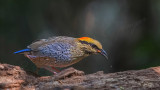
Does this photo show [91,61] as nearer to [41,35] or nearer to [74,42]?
[41,35]

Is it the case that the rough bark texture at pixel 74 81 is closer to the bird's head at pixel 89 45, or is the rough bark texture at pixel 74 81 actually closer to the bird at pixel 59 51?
the bird at pixel 59 51

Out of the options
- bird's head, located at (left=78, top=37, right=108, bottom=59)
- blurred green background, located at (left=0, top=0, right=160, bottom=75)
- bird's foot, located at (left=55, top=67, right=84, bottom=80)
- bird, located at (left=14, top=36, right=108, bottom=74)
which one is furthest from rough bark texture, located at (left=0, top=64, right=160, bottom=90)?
blurred green background, located at (left=0, top=0, right=160, bottom=75)

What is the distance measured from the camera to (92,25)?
9109 millimetres

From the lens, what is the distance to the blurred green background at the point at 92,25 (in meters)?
8.47

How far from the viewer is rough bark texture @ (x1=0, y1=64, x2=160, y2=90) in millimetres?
3982

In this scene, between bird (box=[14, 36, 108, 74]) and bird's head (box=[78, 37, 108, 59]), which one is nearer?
bird (box=[14, 36, 108, 74])

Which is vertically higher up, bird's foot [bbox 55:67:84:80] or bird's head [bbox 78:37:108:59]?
bird's head [bbox 78:37:108:59]

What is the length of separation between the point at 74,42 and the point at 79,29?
3815 mm

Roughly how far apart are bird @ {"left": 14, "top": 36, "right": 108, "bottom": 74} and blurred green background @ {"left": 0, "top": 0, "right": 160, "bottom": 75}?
2909mm

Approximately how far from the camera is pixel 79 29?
898 cm

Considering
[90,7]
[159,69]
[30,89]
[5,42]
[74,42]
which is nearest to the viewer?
[30,89]

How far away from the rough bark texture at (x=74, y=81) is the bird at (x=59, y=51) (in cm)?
59

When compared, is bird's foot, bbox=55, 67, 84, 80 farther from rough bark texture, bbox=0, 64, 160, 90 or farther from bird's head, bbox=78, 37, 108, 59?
Answer: bird's head, bbox=78, 37, 108, 59

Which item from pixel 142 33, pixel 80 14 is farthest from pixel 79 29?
pixel 142 33
